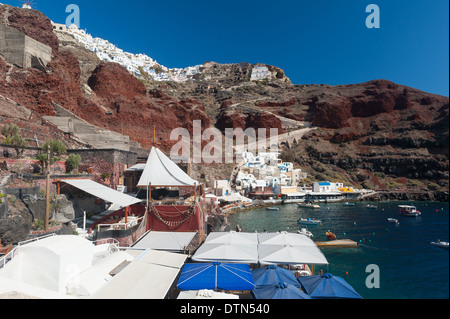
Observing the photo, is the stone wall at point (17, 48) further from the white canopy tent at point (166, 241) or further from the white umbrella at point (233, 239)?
the white umbrella at point (233, 239)

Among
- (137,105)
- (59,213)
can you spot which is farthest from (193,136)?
(59,213)

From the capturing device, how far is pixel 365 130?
73.4 metres

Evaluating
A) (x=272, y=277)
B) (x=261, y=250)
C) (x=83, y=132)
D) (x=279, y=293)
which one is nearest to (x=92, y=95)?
(x=83, y=132)

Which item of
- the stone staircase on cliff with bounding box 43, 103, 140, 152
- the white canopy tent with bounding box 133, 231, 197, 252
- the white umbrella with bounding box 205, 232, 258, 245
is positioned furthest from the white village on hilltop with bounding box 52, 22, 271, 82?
the white umbrella with bounding box 205, 232, 258, 245

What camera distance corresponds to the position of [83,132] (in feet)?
89.1

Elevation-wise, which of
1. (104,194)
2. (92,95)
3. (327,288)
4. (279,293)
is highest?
(92,95)

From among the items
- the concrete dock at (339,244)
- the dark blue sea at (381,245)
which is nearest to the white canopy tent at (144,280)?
the dark blue sea at (381,245)

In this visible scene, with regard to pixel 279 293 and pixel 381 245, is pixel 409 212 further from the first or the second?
pixel 279 293

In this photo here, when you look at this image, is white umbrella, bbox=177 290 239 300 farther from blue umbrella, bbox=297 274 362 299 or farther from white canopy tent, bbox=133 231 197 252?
white canopy tent, bbox=133 231 197 252

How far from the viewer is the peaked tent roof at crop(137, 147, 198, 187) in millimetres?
13805

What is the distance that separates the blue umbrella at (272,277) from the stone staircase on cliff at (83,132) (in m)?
22.9

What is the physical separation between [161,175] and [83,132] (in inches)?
716

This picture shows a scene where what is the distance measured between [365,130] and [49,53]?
259ft

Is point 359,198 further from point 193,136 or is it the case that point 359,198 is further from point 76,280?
point 76,280
